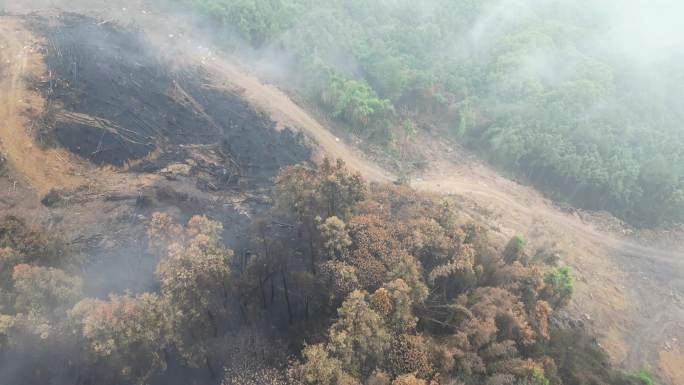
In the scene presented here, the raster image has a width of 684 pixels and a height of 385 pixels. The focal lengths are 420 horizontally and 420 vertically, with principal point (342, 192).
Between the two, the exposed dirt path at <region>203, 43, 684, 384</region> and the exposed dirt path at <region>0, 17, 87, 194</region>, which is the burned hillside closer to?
the exposed dirt path at <region>0, 17, 87, 194</region>

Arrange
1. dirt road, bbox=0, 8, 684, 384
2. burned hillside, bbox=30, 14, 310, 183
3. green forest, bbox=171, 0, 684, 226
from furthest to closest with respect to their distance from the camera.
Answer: green forest, bbox=171, 0, 684, 226 → burned hillside, bbox=30, 14, 310, 183 → dirt road, bbox=0, 8, 684, 384

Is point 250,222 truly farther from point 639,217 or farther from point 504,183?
point 639,217

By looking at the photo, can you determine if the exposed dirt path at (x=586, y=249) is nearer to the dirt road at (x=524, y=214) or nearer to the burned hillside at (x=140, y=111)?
the dirt road at (x=524, y=214)

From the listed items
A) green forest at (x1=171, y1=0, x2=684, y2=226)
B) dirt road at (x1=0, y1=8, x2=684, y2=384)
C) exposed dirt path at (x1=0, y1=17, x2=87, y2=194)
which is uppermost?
green forest at (x1=171, y1=0, x2=684, y2=226)

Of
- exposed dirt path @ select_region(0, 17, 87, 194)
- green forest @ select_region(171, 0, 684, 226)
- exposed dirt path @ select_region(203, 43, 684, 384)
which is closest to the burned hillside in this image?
exposed dirt path @ select_region(0, 17, 87, 194)

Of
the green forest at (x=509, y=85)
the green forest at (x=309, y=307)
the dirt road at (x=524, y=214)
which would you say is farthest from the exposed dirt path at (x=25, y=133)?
the green forest at (x=509, y=85)
